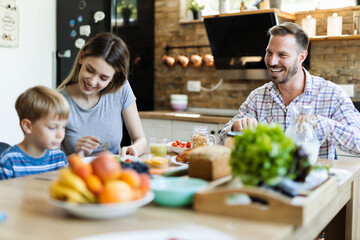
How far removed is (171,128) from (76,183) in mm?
3031

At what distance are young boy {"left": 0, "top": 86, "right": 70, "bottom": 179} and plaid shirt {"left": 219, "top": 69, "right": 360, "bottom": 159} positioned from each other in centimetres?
100

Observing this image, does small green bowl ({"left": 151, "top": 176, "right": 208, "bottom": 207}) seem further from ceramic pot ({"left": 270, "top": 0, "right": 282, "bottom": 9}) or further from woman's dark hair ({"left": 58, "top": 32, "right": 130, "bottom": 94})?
ceramic pot ({"left": 270, "top": 0, "right": 282, "bottom": 9})

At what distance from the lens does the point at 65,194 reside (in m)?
1.07

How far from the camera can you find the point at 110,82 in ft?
7.80

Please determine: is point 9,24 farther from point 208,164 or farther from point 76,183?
point 76,183

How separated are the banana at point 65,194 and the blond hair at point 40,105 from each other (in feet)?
2.14

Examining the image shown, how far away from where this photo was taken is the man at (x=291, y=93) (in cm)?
238

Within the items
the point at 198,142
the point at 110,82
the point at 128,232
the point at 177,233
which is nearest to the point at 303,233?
the point at 177,233

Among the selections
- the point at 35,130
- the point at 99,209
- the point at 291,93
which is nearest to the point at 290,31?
the point at 291,93

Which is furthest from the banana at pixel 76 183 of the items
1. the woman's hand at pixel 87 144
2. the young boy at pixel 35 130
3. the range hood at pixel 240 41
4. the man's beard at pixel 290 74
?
the range hood at pixel 240 41

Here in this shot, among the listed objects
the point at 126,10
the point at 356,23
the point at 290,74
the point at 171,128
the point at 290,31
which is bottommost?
the point at 171,128

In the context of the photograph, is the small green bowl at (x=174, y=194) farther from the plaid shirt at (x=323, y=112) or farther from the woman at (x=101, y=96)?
the plaid shirt at (x=323, y=112)

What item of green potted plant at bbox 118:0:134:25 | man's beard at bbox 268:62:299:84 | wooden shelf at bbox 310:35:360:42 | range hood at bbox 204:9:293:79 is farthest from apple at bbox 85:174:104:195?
green potted plant at bbox 118:0:134:25

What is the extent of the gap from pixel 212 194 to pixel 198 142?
91cm
